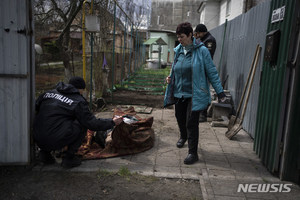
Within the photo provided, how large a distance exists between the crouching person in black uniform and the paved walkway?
41cm

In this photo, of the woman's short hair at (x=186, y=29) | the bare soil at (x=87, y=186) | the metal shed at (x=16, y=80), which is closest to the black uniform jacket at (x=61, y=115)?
the metal shed at (x=16, y=80)

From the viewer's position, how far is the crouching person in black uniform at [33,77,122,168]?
343cm

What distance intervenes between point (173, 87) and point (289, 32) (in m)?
1.79

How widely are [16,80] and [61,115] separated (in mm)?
685

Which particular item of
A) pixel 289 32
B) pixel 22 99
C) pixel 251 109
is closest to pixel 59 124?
pixel 22 99

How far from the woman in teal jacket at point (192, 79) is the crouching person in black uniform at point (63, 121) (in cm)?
122

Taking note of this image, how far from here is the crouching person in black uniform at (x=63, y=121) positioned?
343 cm

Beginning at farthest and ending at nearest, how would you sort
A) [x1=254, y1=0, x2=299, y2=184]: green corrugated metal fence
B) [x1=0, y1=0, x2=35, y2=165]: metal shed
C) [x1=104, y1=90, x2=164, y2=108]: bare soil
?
[x1=104, y1=90, x2=164, y2=108]: bare soil, [x1=254, y1=0, x2=299, y2=184]: green corrugated metal fence, [x1=0, y1=0, x2=35, y2=165]: metal shed

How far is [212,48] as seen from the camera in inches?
252

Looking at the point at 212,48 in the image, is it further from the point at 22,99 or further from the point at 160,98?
the point at 22,99

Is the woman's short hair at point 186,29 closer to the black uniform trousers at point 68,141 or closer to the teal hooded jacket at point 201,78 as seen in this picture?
the teal hooded jacket at point 201,78

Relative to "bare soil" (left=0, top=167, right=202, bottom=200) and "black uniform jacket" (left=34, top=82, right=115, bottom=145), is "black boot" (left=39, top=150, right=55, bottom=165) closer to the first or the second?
"bare soil" (left=0, top=167, right=202, bottom=200)

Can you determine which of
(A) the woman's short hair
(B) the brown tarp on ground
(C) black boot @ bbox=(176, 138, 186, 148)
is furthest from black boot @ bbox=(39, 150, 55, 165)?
(A) the woman's short hair

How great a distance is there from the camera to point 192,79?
12.7 feet
